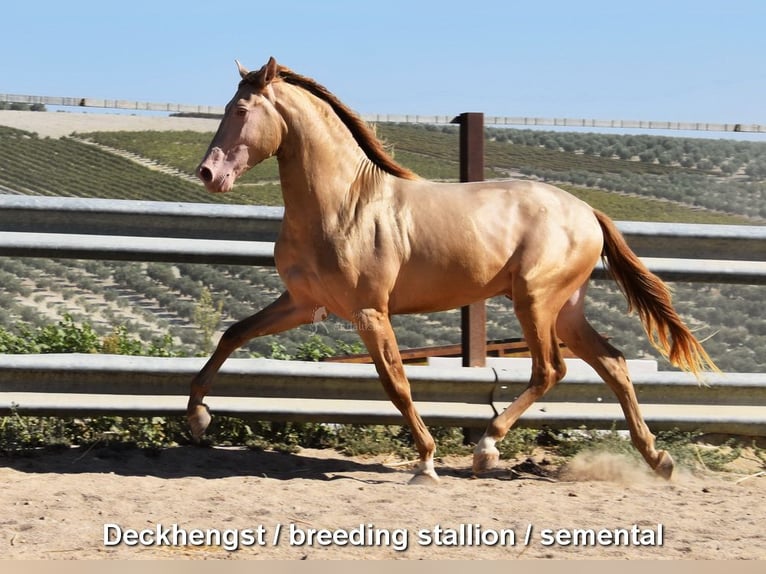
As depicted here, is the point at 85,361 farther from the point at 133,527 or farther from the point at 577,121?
the point at 577,121

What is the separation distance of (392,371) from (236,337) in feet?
2.93

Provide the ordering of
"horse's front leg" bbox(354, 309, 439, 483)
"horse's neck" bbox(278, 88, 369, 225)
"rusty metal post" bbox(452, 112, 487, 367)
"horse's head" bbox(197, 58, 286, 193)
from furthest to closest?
1. "rusty metal post" bbox(452, 112, 487, 367)
2. "horse's neck" bbox(278, 88, 369, 225)
3. "horse's front leg" bbox(354, 309, 439, 483)
4. "horse's head" bbox(197, 58, 286, 193)

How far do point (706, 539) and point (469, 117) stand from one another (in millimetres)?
2916

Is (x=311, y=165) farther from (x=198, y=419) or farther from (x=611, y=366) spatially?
(x=611, y=366)

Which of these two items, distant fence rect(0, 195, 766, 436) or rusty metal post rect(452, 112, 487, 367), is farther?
rusty metal post rect(452, 112, 487, 367)

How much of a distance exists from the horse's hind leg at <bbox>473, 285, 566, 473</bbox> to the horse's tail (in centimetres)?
52

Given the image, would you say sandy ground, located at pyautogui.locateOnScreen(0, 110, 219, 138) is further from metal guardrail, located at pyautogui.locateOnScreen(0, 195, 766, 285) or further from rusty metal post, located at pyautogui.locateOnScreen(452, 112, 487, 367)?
rusty metal post, located at pyautogui.locateOnScreen(452, 112, 487, 367)

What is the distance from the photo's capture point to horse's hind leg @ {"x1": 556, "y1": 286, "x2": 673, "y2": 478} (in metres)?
5.54

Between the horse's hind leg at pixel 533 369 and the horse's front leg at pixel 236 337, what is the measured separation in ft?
3.65

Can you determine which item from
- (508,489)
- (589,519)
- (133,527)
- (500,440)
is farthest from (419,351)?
(133,527)

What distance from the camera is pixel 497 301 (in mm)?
7582

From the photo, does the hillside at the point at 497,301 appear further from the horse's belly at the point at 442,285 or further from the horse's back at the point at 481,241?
the horse's belly at the point at 442,285

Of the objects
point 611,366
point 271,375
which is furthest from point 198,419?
point 611,366

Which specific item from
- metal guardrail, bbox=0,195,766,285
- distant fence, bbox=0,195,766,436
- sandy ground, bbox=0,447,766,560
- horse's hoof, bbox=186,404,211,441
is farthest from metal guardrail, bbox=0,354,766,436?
metal guardrail, bbox=0,195,766,285
